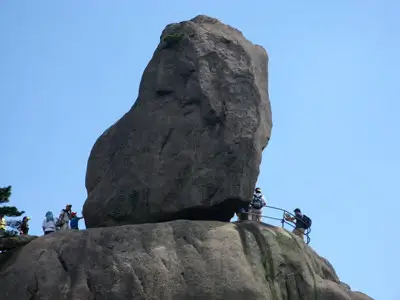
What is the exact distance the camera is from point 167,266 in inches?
953

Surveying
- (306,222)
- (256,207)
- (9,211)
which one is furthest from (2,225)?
(306,222)

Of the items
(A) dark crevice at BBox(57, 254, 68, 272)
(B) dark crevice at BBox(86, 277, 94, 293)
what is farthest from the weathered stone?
(B) dark crevice at BBox(86, 277, 94, 293)

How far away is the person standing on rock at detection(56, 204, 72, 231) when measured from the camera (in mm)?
27797

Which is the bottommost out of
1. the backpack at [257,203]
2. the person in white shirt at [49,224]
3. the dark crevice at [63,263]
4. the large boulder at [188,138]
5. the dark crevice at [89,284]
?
the dark crevice at [89,284]

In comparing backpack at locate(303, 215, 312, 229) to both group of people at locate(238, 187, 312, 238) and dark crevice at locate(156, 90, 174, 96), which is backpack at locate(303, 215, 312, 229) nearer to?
group of people at locate(238, 187, 312, 238)

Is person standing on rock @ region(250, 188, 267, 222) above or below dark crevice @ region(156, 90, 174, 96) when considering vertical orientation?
below

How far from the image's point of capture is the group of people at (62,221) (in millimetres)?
27234

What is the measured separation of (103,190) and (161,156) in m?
1.75

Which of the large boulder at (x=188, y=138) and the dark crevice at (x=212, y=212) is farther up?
the large boulder at (x=188, y=138)

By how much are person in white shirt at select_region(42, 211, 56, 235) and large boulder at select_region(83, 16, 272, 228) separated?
0.89m

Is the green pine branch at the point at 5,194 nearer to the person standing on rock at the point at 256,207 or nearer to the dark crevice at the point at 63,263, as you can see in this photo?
the dark crevice at the point at 63,263

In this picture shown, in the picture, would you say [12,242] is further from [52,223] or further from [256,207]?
[256,207]

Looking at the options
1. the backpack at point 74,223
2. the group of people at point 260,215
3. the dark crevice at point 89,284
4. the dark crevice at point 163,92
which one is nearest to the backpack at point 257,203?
the group of people at point 260,215

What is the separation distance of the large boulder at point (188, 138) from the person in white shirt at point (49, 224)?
89 cm
